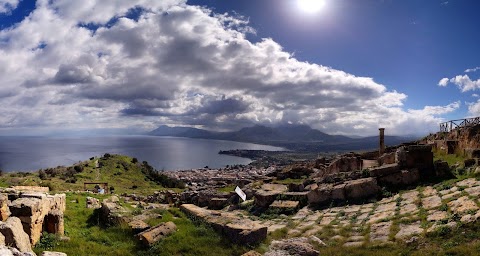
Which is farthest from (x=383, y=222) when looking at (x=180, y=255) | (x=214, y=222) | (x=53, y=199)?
(x=53, y=199)

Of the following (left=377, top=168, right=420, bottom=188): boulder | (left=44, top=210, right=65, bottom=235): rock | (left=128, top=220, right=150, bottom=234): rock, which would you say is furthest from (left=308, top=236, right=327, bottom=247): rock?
(left=44, top=210, right=65, bottom=235): rock

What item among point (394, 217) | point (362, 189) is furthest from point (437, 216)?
point (362, 189)

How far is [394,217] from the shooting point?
13.1 m

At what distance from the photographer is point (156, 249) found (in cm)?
1081

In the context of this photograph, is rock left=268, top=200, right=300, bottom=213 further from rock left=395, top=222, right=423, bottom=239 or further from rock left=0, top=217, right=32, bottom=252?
rock left=0, top=217, right=32, bottom=252

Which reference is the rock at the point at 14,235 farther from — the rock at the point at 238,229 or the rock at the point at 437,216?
the rock at the point at 437,216

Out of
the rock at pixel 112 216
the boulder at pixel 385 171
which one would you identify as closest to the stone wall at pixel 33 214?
the rock at pixel 112 216

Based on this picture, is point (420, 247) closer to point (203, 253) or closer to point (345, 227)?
point (345, 227)

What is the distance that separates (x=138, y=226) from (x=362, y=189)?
11.8 metres

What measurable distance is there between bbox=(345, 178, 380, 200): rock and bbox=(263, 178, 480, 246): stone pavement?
119cm

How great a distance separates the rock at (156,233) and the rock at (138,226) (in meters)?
0.37

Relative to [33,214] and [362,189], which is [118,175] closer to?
[362,189]

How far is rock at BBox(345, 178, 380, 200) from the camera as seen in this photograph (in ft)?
57.9

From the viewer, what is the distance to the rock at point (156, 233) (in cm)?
1118
